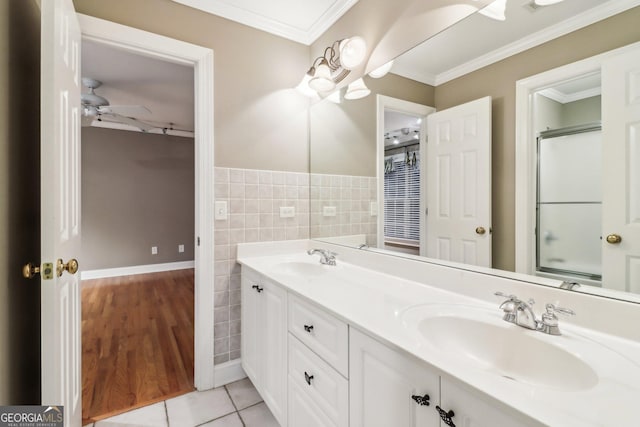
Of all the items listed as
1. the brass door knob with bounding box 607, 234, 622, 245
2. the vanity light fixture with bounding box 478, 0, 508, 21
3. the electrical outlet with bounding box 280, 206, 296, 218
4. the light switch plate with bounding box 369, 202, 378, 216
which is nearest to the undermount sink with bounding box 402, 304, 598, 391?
the brass door knob with bounding box 607, 234, 622, 245

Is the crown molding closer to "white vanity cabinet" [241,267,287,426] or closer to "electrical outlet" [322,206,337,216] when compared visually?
"electrical outlet" [322,206,337,216]

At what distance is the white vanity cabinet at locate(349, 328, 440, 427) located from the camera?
0.69 meters

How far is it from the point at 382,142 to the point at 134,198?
454 cm

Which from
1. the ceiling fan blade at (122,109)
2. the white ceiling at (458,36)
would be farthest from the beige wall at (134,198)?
the white ceiling at (458,36)

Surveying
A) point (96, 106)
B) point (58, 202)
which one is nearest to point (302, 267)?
point (58, 202)

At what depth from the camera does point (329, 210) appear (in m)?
2.09

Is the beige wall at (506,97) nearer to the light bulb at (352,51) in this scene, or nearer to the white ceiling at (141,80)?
the light bulb at (352,51)

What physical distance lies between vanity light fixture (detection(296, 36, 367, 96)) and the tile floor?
199 cm

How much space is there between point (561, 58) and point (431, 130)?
494mm

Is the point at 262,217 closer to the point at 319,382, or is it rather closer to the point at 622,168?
the point at 319,382

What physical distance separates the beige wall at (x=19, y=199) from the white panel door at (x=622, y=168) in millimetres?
1902

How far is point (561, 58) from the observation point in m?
0.93

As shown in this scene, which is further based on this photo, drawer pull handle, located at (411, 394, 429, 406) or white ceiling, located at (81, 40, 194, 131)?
white ceiling, located at (81, 40, 194, 131)

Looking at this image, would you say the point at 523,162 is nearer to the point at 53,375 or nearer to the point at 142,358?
the point at 53,375
